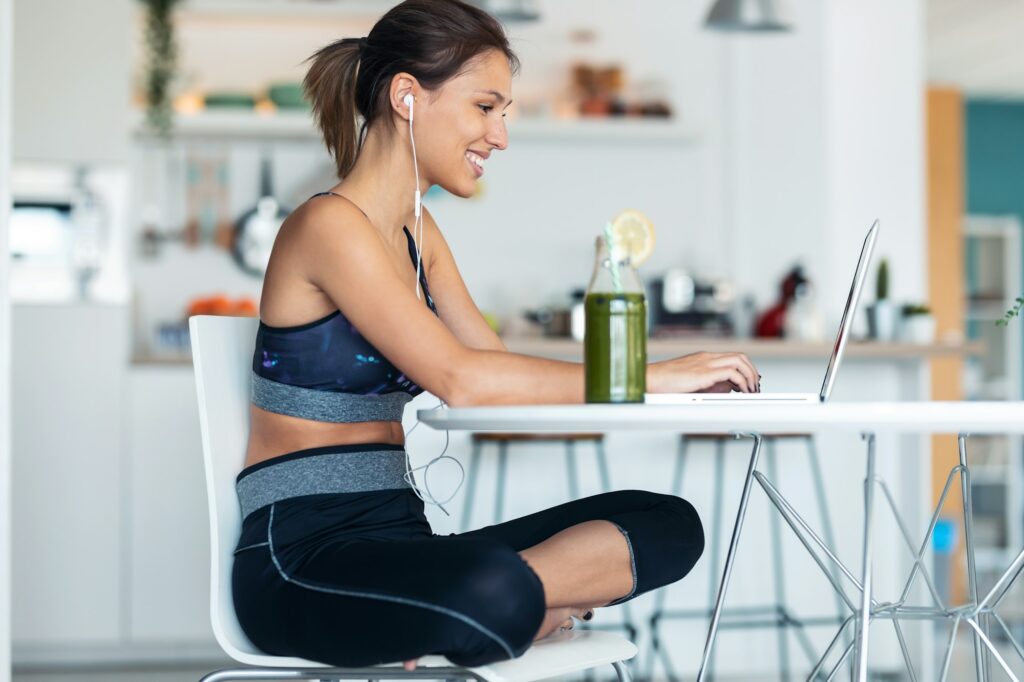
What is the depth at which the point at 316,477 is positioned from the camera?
167 centimetres

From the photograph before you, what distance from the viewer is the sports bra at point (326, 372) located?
1.69 m

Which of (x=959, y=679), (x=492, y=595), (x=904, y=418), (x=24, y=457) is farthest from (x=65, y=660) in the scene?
(x=904, y=418)

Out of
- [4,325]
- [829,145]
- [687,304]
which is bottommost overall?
[4,325]

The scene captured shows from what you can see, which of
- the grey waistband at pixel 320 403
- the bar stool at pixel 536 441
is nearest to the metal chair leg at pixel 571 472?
the bar stool at pixel 536 441

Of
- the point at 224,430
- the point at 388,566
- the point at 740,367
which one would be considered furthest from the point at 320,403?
the point at 740,367

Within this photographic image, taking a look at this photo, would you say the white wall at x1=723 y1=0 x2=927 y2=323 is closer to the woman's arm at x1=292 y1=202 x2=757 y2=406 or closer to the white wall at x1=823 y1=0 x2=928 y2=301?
the white wall at x1=823 y1=0 x2=928 y2=301

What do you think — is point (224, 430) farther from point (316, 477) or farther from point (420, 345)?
point (420, 345)

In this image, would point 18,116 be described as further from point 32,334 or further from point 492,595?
point 492,595

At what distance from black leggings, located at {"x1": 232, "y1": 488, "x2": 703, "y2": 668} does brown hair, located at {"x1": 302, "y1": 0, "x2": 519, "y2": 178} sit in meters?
0.60

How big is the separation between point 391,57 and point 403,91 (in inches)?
2.3

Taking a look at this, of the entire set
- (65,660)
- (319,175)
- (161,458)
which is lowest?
(65,660)

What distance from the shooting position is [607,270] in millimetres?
1491

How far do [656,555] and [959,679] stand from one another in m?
2.72

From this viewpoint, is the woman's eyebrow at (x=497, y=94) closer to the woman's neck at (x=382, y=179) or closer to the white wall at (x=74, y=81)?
the woman's neck at (x=382, y=179)
